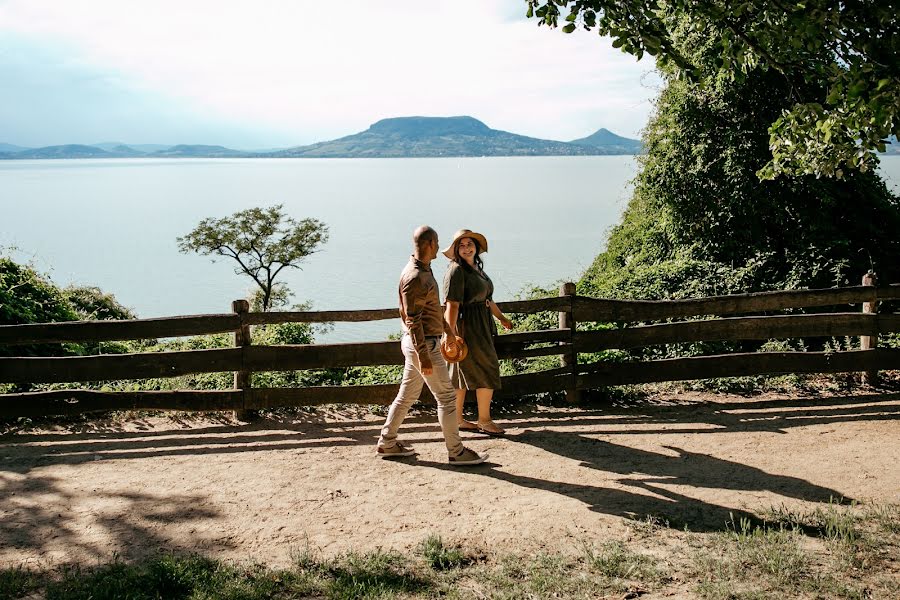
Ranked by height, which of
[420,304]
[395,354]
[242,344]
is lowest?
[395,354]

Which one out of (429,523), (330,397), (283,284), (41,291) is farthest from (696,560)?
(283,284)

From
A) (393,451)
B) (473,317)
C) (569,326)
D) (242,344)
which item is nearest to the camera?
(393,451)

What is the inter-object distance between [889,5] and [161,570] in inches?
239

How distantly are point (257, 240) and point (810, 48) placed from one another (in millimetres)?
38612

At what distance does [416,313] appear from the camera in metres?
6.41

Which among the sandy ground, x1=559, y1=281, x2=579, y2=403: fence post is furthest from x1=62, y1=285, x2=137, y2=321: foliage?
x1=559, y1=281, x2=579, y2=403: fence post

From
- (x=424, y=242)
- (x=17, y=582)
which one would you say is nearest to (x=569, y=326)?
(x=424, y=242)

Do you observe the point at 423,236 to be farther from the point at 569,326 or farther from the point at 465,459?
the point at 569,326

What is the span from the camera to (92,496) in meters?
6.12

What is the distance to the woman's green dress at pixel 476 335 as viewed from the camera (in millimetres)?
7297

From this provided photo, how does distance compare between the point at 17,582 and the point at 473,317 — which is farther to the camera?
the point at 473,317

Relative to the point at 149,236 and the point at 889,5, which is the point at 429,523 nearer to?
the point at 889,5

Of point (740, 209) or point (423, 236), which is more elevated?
point (740, 209)

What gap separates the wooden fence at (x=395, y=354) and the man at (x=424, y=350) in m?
1.38
